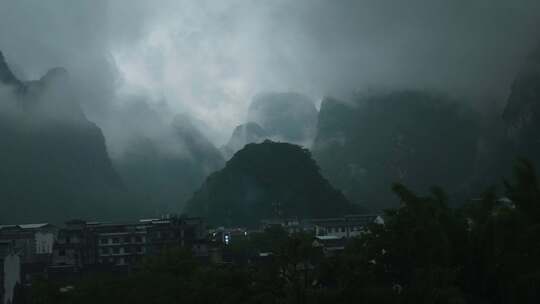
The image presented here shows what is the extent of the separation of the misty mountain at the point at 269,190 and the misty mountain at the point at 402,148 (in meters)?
12.1

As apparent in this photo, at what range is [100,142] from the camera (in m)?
99.4

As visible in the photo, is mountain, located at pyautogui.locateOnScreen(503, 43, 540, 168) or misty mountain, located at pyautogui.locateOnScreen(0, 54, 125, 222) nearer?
mountain, located at pyautogui.locateOnScreen(503, 43, 540, 168)

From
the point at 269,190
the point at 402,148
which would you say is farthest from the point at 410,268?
the point at 402,148

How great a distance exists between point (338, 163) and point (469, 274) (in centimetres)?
8215

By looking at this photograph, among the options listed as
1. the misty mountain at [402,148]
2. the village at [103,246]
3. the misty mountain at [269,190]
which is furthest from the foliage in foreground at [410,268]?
the misty mountain at [402,148]

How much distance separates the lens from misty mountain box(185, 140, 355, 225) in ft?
231

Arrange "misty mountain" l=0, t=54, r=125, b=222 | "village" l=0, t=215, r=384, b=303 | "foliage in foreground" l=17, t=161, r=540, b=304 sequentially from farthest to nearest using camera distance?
1. "misty mountain" l=0, t=54, r=125, b=222
2. "village" l=0, t=215, r=384, b=303
3. "foliage in foreground" l=17, t=161, r=540, b=304

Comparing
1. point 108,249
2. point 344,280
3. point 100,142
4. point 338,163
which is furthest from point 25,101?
point 344,280

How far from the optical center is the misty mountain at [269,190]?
7038cm

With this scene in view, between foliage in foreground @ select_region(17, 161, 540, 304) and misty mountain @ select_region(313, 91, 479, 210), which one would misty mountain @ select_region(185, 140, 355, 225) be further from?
foliage in foreground @ select_region(17, 161, 540, 304)

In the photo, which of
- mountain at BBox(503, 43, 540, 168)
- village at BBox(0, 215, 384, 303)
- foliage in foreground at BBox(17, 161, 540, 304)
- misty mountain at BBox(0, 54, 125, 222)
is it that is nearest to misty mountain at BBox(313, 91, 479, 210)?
mountain at BBox(503, 43, 540, 168)

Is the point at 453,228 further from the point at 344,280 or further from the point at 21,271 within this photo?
the point at 21,271

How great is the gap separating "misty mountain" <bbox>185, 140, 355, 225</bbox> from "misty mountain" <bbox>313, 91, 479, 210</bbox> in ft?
39.7

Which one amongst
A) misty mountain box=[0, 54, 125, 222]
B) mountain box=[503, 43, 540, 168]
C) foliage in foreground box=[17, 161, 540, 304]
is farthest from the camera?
misty mountain box=[0, 54, 125, 222]
